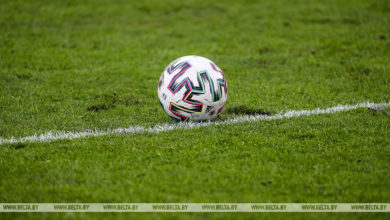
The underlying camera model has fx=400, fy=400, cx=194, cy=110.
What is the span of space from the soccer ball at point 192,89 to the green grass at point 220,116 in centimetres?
29

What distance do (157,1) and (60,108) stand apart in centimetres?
915

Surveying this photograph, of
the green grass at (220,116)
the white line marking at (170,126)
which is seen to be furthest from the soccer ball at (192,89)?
the green grass at (220,116)

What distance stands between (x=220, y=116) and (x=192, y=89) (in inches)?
36.0

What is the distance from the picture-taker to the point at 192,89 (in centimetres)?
499

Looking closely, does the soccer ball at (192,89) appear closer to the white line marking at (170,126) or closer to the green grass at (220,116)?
the white line marking at (170,126)

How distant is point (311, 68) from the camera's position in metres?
8.12

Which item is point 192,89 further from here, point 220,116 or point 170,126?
point 220,116

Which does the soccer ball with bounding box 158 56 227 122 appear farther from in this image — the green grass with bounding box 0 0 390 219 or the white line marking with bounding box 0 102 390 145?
the green grass with bounding box 0 0 390 219

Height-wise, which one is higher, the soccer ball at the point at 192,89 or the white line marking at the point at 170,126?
the soccer ball at the point at 192,89

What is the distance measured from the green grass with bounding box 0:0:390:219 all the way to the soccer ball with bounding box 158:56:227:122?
0.95 ft

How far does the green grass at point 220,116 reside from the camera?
3785 millimetres

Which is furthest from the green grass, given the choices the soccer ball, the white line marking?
the soccer ball

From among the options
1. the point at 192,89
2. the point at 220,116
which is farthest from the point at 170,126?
the point at 220,116

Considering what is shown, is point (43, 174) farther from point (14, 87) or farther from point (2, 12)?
point (2, 12)
